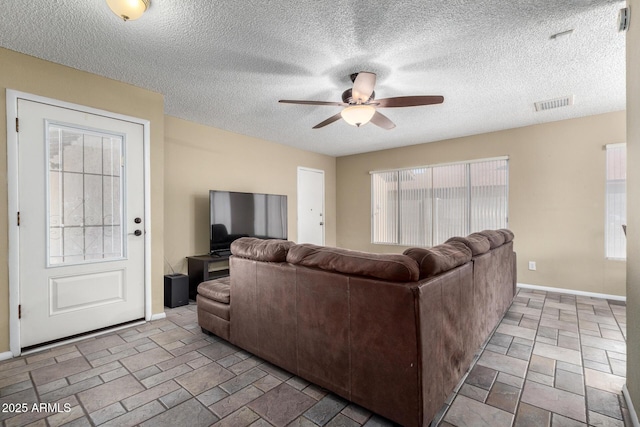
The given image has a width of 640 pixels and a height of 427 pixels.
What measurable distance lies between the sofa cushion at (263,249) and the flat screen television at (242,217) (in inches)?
74.9

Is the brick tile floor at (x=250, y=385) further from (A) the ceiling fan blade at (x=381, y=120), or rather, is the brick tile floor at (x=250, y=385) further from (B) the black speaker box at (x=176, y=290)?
(A) the ceiling fan blade at (x=381, y=120)

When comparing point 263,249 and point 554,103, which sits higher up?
point 554,103

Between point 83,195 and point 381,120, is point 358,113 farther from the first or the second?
point 83,195

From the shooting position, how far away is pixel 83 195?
2.71 metres

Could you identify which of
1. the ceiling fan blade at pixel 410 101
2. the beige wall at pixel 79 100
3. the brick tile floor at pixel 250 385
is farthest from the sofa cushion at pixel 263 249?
the ceiling fan blade at pixel 410 101

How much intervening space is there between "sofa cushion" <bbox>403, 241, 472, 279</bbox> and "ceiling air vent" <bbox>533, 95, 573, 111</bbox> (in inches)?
108

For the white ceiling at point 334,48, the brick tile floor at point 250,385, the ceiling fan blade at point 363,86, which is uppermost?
the white ceiling at point 334,48

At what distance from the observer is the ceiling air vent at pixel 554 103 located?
334 cm

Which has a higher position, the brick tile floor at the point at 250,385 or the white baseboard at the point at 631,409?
the white baseboard at the point at 631,409

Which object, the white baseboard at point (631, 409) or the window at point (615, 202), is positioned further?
the window at point (615, 202)

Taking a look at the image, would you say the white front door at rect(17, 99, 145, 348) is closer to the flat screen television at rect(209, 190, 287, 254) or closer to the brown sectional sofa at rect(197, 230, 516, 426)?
the flat screen television at rect(209, 190, 287, 254)

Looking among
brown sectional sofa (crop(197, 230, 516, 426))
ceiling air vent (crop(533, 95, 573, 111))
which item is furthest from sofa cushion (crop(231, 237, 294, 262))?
ceiling air vent (crop(533, 95, 573, 111))

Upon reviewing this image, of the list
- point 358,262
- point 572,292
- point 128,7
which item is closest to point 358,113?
point 358,262

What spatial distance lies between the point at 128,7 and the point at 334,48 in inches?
54.4
